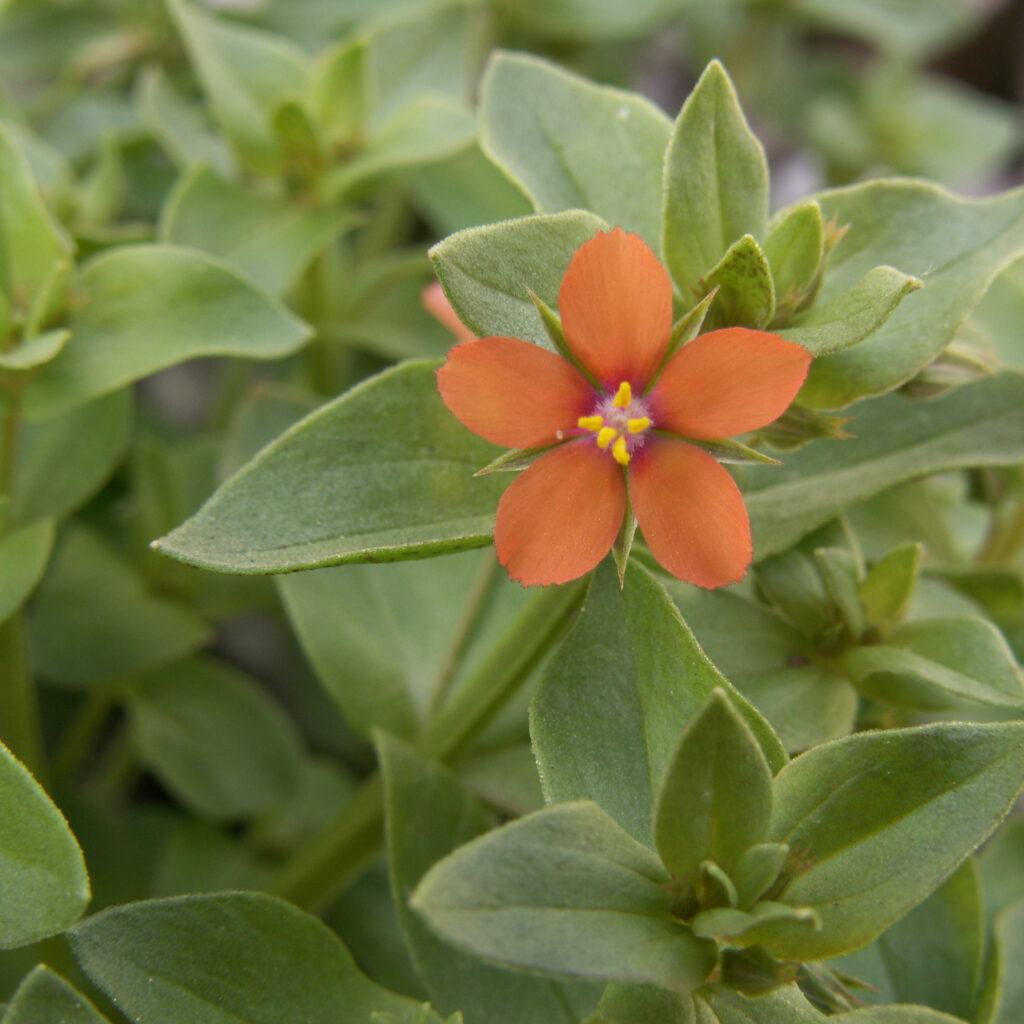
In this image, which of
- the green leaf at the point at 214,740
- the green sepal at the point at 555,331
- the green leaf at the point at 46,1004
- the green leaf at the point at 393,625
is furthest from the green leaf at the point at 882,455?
the green leaf at the point at 214,740

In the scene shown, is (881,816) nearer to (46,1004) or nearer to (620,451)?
(620,451)

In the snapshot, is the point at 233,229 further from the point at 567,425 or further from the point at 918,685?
the point at 918,685

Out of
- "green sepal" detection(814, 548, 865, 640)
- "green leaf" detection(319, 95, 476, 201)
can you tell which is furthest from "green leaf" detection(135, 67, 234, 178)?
"green sepal" detection(814, 548, 865, 640)

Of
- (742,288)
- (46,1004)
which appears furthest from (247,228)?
(46,1004)

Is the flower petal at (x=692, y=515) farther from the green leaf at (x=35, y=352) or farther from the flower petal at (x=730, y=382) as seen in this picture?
the green leaf at (x=35, y=352)

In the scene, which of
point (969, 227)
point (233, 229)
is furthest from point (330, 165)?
point (969, 227)

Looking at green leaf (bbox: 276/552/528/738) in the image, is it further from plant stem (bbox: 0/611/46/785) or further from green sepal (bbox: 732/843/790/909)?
green sepal (bbox: 732/843/790/909)
